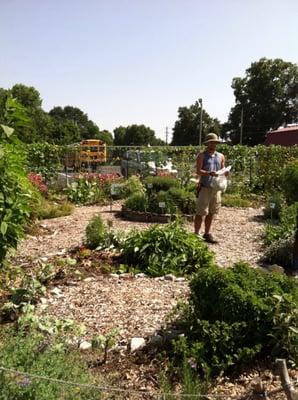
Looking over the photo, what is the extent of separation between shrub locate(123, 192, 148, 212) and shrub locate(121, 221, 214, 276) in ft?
12.4

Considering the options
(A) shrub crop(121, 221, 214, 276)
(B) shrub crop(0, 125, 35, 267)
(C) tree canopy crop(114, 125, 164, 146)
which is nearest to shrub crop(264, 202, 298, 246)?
(A) shrub crop(121, 221, 214, 276)

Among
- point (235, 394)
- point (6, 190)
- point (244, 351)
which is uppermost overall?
point (6, 190)

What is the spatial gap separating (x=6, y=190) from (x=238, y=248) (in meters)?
4.48

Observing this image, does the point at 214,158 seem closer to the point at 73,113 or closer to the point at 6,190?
the point at 6,190

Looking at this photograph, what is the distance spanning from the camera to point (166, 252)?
5.65 meters

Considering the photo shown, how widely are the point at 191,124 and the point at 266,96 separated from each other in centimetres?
1106

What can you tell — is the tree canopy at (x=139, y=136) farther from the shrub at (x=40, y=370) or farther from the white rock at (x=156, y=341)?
the shrub at (x=40, y=370)

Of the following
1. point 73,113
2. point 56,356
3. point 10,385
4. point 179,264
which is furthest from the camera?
point 73,113

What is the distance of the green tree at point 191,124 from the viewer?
60.1 m

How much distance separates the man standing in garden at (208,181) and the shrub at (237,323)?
360cm

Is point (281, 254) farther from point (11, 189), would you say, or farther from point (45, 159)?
point (45, 159)

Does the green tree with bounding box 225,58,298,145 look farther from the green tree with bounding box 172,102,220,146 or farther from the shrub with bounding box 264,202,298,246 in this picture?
the shrub with bounding box 264,202,298,246

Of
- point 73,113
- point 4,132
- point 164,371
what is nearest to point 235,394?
point 164,371

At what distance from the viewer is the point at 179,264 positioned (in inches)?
217
